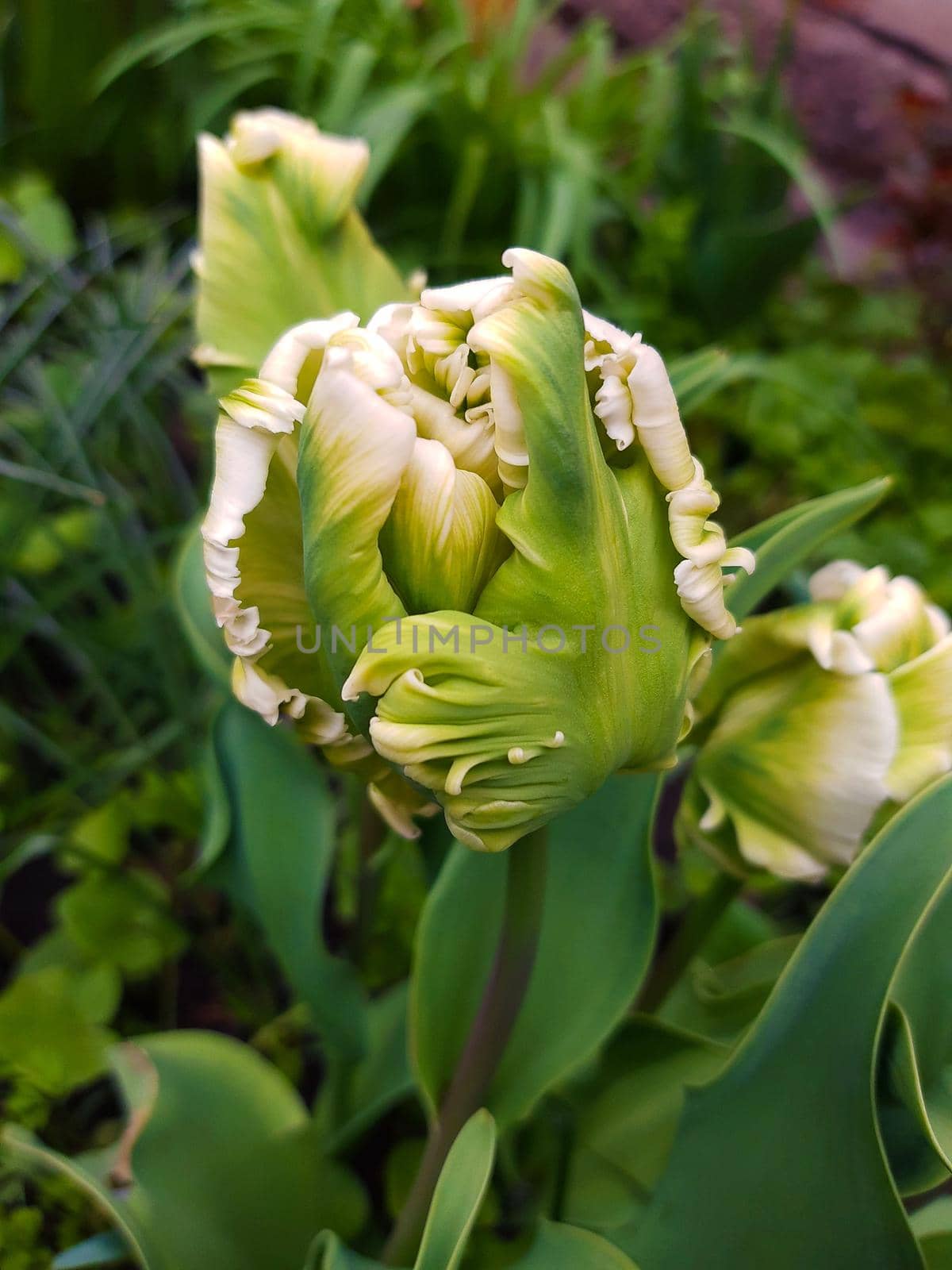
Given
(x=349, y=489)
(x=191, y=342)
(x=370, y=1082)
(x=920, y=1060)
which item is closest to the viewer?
(x=349, y=489)

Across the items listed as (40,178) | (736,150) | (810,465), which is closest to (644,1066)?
(810,465)

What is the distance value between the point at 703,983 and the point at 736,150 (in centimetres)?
96

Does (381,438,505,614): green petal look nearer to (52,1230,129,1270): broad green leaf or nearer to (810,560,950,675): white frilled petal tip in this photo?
(810,560,950,675): white frilled petal tip

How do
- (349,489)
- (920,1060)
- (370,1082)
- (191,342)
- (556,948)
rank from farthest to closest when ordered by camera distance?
(191,342) → (370,1082) → (556,948) → (920,1060) → (349,489)

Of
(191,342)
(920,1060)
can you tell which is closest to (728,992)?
(920,1060)

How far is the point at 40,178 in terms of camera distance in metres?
1.18

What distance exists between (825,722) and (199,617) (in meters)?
0.28

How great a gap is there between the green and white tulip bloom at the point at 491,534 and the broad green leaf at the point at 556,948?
0.17 meters

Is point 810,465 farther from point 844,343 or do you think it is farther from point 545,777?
point 545,777

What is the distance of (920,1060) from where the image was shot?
326 mm

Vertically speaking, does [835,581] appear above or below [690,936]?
above

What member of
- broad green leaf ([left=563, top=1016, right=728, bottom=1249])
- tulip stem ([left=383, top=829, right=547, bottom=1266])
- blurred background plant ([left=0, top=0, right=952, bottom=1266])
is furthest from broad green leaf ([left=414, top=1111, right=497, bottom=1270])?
blurred background plant ([left=0, top=0, right=952, bottom=1266])

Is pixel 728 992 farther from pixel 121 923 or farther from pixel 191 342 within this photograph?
pixel 191 342

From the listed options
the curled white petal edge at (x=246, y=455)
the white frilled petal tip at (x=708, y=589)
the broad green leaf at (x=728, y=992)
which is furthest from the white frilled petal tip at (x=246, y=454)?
the broad green leaf at (x=728, y=992)
